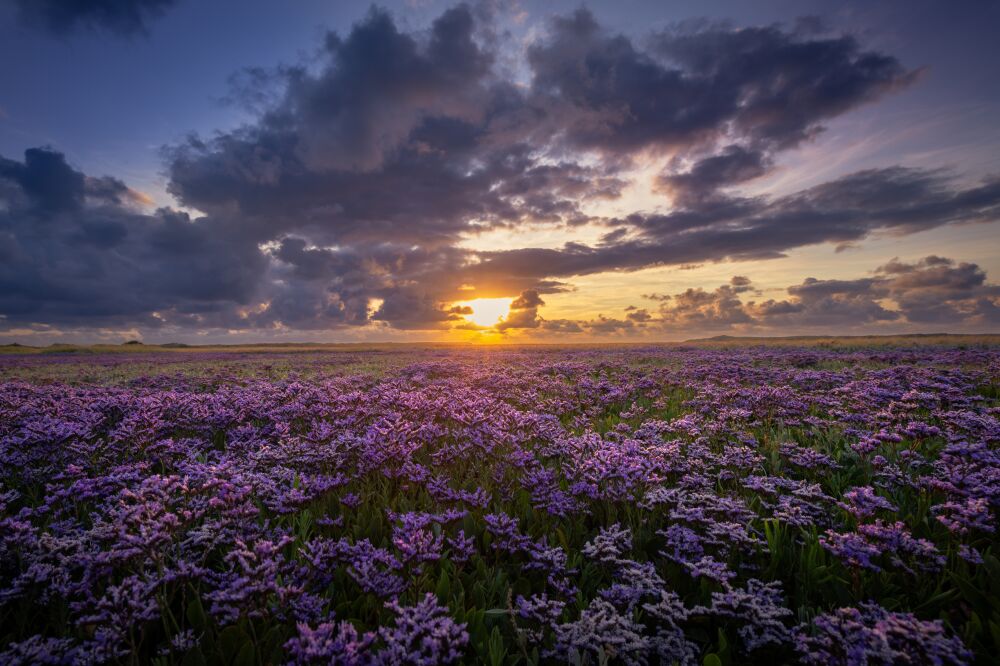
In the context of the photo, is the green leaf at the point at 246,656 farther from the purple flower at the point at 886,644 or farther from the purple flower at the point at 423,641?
the purple flower at the point at 886,644

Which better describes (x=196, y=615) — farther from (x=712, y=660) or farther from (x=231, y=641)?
(x=712, y=660)

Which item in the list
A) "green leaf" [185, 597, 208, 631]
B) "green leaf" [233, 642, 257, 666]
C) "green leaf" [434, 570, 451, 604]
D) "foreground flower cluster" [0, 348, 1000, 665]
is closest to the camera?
"foreground flower cluster" [0, 348, 1000, 665]

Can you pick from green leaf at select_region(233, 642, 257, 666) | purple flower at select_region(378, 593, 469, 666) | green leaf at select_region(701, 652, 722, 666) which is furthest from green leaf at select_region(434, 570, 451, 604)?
green leaf at select_region(701, 652, 722, 666)

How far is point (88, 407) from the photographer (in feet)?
27.8

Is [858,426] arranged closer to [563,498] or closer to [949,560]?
[949,560]

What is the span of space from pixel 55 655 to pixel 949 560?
258 inches

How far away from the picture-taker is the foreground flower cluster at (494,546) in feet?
8.75

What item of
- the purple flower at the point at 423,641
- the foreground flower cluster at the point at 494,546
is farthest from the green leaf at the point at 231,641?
the purple flower at the point at 423,641

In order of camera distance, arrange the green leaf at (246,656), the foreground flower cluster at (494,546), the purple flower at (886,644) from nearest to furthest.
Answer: the purple flower at (886,644)
the foreground flower cluster at (494,546)
the green leaf at (246,656)

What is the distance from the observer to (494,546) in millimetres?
3975

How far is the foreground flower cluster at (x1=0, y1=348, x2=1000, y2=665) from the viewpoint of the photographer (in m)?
2.67

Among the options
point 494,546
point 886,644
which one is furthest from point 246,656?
point 886,644

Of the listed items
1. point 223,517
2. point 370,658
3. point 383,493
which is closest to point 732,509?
point 370,658

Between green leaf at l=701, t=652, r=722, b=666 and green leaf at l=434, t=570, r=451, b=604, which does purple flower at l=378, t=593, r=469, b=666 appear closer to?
green leaf at l=434, t=570, r=451, b=604
